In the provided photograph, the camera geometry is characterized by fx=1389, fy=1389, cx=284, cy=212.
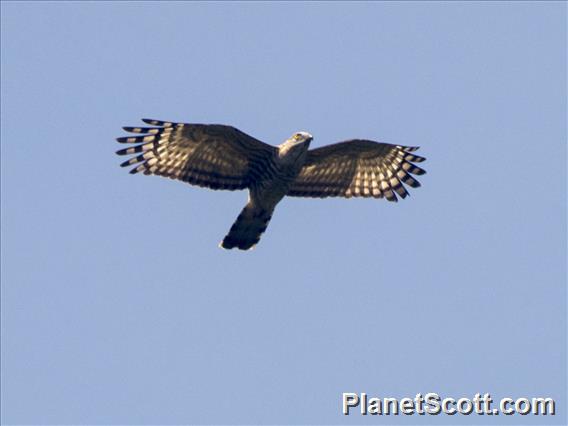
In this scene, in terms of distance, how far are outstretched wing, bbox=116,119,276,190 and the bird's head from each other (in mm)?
332

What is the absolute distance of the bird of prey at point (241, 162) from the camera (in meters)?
22.8

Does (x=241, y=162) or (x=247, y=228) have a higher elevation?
(x=241, y=162)

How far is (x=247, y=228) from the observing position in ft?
75.5

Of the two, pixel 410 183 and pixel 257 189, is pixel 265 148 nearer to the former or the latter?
pixel 257 189

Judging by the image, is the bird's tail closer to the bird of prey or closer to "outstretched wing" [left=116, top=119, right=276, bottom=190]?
the bird of prey

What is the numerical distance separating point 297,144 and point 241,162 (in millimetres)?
1186

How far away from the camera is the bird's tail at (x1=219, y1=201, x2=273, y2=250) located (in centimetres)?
2295

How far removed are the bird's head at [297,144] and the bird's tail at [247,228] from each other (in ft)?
3.63

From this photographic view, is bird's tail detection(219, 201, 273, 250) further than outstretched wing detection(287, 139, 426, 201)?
No

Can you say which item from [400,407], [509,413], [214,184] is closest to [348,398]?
[400,407]

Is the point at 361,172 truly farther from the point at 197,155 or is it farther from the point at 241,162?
the point at 197,155

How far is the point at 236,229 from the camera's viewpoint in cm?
2297

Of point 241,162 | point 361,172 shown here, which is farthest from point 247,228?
point 361,172

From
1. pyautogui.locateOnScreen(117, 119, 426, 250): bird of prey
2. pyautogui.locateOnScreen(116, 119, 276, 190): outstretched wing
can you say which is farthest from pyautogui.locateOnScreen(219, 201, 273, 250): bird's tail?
pyautogui.locateOnScreen(116, 119, 276, 190): outstretched wing
